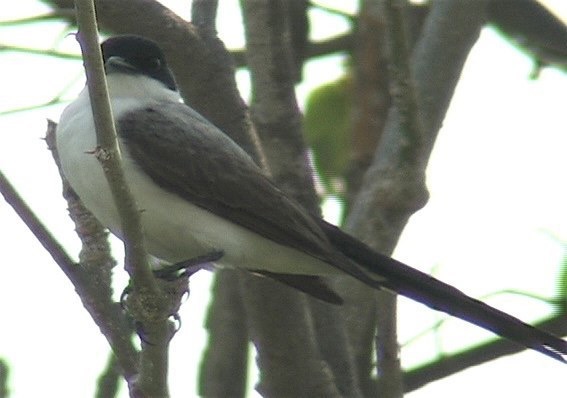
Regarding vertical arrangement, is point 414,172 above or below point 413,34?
below

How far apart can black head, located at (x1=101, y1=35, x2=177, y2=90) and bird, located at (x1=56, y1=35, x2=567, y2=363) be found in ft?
1.27

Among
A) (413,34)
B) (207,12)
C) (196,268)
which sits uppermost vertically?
(413,34)

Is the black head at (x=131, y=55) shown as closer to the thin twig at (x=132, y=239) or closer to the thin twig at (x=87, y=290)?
the thin twig at (x=87, y=290)

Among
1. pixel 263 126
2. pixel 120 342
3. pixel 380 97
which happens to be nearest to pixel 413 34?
pixel 380 97

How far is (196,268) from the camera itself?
471 centimetres

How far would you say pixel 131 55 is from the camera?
554cm

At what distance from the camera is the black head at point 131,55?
544 cm

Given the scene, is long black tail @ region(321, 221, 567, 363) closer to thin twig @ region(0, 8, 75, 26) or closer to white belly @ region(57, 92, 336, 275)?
white belly @ region(57, 92, 336, 275)

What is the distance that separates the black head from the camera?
5.44 m

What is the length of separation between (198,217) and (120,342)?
92 centimetres

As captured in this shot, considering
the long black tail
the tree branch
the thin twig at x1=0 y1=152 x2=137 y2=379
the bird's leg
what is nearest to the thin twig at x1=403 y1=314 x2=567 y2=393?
the long black tail

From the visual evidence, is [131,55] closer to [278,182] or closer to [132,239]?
[278,182]

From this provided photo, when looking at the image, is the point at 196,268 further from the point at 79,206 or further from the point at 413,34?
the point at 413,34

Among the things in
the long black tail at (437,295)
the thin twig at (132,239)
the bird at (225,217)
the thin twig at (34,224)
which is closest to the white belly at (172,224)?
the bird at (225,217)
